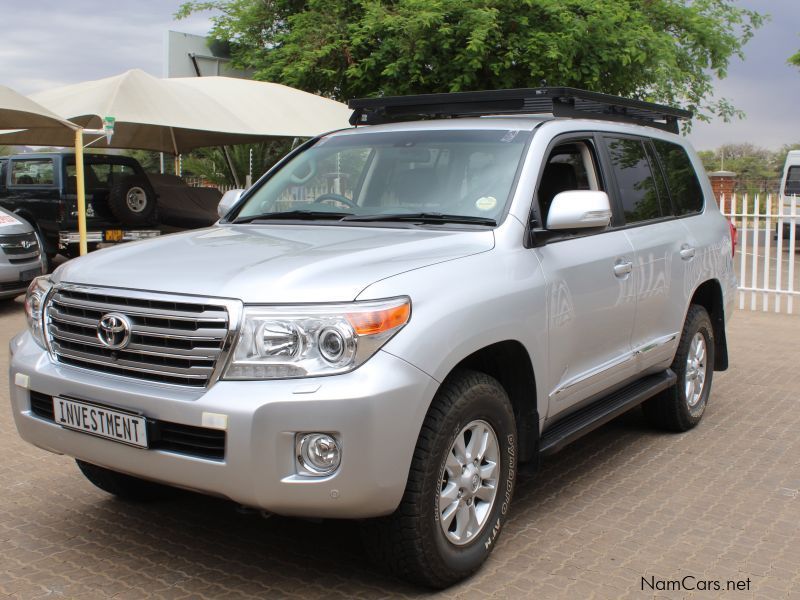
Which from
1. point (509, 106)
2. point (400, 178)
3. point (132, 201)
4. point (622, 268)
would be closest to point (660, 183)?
point (622, 268)

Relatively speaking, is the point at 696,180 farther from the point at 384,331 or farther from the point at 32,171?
the point at 32,171

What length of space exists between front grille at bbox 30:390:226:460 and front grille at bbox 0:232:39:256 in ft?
28.8

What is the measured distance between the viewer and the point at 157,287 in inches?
126

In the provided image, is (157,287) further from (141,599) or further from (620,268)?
(620,268)

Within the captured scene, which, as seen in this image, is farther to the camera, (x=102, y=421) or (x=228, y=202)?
(x=228, y=202)

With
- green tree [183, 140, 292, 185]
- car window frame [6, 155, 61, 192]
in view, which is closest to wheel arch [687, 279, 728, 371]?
car window frame [6, 155, 61, 192]

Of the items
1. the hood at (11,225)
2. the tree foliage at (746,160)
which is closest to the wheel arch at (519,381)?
the hood at (11,225)

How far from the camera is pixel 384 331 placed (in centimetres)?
301

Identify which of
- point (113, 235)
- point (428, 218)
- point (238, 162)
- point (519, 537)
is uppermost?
point (238, 162)

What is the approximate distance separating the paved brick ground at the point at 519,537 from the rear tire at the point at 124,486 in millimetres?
70

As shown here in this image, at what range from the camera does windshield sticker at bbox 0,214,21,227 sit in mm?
11133

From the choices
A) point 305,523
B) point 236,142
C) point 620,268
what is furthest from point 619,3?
point 305,523

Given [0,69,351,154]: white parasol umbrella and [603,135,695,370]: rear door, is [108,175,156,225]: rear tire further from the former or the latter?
[603,135,695,370]: rear door

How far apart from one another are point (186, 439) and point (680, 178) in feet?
13.1
